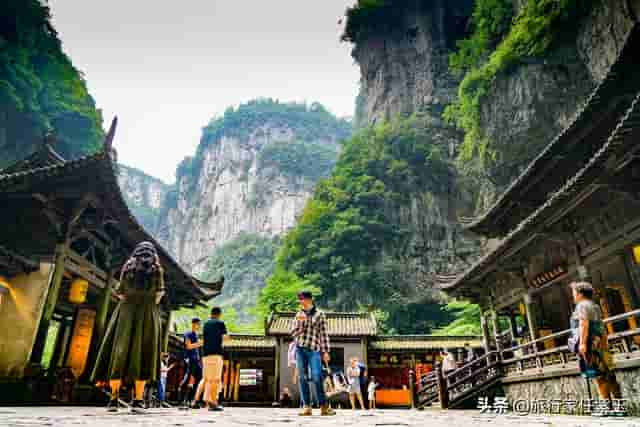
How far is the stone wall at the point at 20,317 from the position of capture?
7824mm

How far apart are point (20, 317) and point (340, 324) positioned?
16.0 metres

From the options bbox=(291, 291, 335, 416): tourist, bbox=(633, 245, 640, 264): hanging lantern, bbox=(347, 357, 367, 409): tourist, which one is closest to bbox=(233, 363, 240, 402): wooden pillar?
bbox=(347, 357, 367, 409): tourist

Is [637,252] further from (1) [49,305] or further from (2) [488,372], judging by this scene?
(1) [49,305]

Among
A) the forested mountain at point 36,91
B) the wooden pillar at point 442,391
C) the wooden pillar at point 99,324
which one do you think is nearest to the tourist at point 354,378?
the wooden pillar at point 442,391

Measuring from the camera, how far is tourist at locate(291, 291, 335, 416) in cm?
Answer: 520

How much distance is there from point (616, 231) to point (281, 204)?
61.5m

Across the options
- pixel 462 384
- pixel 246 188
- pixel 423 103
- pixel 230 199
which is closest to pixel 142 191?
pixel 230 199

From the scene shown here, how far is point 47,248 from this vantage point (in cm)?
901

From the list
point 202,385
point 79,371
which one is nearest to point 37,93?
point 79,371

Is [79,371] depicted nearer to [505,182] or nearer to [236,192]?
[505,182]

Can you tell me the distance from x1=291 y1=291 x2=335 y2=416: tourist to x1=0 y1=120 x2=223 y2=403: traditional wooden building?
18.3ft

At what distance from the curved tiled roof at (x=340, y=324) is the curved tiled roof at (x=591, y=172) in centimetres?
1046

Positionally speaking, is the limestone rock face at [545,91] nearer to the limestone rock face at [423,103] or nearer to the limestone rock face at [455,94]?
the limestone rock face at [455,94]

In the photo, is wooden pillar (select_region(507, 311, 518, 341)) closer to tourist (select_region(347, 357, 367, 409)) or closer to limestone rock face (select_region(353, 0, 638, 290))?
tourist (select_region(347, 357, 367, 409))
